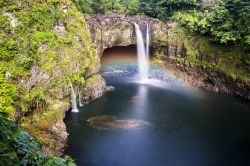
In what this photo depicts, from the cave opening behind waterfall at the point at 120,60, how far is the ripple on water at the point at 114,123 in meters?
11.6

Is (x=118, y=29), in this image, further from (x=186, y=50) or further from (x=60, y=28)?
(x=60, y=28)

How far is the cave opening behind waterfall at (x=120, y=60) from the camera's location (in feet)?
107

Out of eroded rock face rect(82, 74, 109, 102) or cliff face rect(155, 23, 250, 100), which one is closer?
eroded rock face rect(82, 74, 109, 102)

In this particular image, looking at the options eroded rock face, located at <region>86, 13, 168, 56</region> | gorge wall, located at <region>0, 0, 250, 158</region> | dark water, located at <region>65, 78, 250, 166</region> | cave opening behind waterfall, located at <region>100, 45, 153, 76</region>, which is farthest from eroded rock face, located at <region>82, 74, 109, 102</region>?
cave opening behind waterfall, located at <region>100, 45, 153, 76</region>

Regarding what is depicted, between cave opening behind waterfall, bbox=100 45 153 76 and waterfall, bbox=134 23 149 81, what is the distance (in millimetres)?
522

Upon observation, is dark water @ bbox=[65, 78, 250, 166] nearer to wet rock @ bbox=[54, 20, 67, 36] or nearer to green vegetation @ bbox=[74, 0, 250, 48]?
green vegetation @ bbox=[74, 0, 250, 48]

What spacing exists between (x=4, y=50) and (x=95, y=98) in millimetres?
8614

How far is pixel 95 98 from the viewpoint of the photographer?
81.9ft

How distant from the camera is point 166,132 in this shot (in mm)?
19688

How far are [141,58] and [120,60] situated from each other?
7.10 feet

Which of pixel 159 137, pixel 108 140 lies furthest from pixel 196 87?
pixel 108 140

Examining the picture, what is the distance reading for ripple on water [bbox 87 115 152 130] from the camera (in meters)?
20.0

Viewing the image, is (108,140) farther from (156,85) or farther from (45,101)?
(156,85)

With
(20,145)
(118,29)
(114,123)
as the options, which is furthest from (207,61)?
(20,145)
